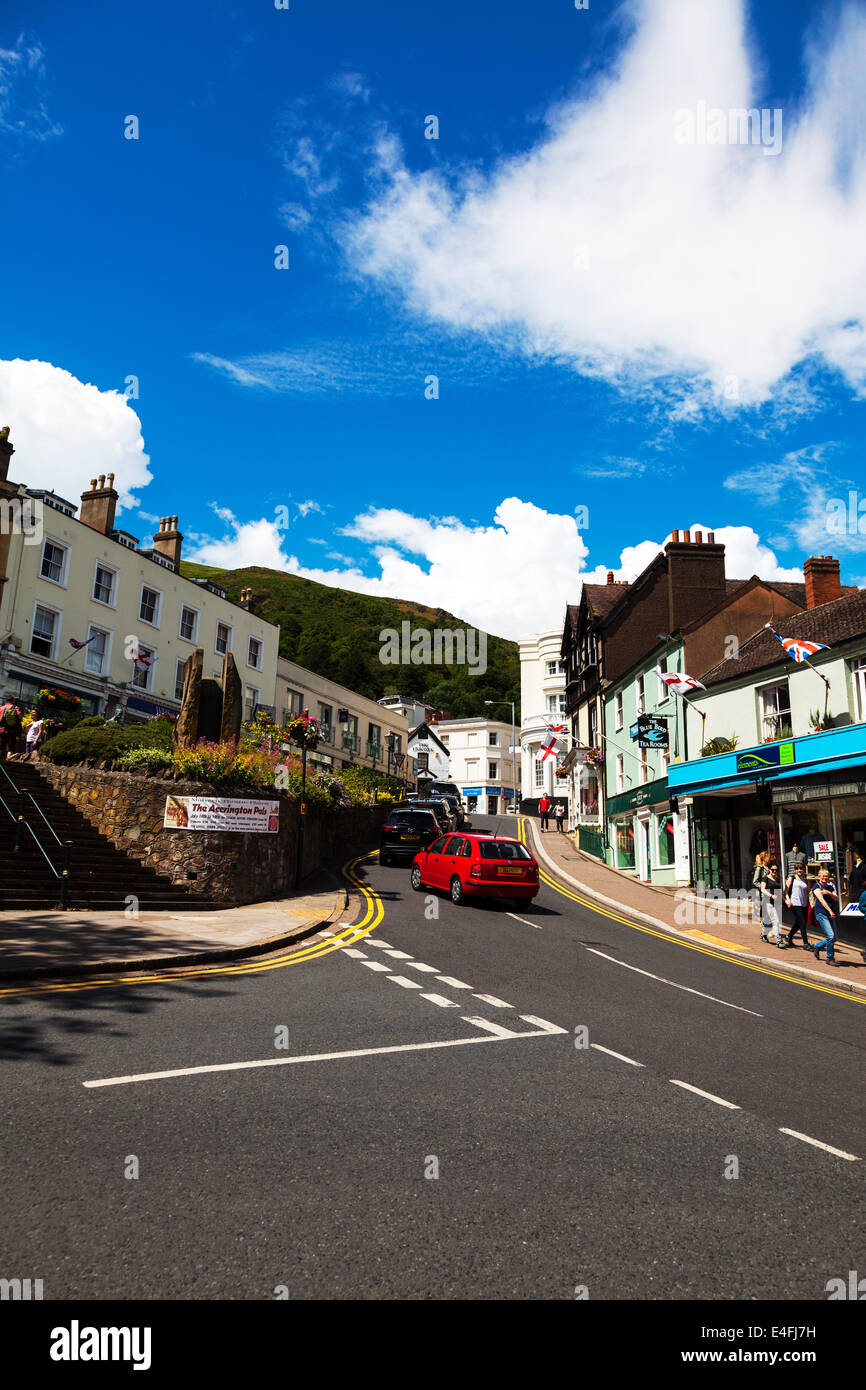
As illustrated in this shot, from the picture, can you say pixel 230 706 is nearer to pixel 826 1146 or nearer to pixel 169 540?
pixel 826 1146

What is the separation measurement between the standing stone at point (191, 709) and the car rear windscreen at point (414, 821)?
8.88 meters

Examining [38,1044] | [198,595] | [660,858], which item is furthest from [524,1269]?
[198,595]

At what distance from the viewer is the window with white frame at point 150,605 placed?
36812 millimetres

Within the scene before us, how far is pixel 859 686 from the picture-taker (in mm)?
20266

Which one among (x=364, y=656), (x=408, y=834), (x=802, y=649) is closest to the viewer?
(x=802, y=649)

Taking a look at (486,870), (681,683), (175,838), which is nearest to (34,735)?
(175,838)

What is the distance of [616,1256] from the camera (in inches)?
148

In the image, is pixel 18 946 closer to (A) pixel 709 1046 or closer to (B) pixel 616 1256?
(A) pixel 709 1046

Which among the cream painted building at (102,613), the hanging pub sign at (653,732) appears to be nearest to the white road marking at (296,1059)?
the hanging pub sign at (653,732)

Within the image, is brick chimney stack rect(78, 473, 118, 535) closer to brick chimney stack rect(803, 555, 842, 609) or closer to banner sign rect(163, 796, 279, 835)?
banner sign rect(163, 796, 279, 835)

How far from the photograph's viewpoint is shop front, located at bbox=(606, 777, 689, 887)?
28.8 m

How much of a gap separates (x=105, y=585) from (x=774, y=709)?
2648 cm

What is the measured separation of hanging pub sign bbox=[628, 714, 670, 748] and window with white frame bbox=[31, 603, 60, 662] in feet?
73.6

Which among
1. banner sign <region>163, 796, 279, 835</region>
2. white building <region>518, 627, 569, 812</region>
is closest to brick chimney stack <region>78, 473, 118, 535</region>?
banner sign <region>163, 796, 279, 835</region>
